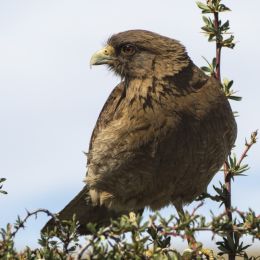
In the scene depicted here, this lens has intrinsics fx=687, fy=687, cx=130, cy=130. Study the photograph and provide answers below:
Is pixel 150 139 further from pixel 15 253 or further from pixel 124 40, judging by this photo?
pixel 15 253

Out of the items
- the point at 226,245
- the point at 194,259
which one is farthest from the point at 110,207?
the point at 194,259

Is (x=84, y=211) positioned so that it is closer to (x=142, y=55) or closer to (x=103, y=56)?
(x=103, y=56)

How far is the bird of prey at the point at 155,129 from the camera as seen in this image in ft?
22.7

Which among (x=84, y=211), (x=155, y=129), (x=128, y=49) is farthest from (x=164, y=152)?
(x=84, y=211)

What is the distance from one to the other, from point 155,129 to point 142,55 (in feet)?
3.41

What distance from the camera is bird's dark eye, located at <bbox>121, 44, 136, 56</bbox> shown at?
7684mm

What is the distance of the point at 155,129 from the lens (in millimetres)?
6941

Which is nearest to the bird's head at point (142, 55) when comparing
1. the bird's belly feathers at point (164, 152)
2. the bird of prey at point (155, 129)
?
the bird of prey at point (155, 129)

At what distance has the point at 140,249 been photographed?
3965 mm

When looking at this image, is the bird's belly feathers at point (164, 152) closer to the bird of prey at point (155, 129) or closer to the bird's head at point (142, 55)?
the bird of prey at point (155, 129)

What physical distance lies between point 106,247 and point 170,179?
337cm

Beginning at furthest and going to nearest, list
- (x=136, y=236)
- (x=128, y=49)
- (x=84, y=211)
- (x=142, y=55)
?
(x=84, y=211), (x=128, y=49), (x=142, y=55), (x=136, y=236)

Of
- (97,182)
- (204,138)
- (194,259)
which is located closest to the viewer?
(194,259)

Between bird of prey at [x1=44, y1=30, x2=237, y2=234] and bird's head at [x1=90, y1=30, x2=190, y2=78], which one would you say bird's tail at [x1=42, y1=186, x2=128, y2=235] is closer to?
bird of prey at [x1=44, y1=30, x2=237, y2=234]
